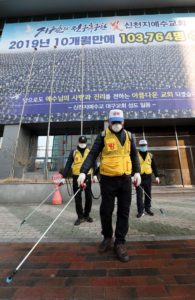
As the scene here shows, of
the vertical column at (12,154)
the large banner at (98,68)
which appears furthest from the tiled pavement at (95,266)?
the large banner at (98,68)

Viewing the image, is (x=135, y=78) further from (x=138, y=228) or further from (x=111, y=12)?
(x=138, y=228)

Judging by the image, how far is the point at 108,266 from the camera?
2.36 m

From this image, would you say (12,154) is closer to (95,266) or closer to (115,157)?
(115,157)

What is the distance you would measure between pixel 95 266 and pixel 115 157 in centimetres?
132

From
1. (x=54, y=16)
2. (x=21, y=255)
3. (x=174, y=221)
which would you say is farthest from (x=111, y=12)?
(x=21, y=255)

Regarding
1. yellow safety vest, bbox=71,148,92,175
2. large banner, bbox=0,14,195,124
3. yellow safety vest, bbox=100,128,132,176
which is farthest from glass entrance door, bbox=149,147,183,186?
yellow safety vest, bbox=100,128,132,176

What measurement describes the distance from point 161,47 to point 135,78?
3.70 m

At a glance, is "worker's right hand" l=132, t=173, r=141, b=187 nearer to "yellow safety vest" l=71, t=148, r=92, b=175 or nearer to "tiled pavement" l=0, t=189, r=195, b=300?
"tiled pavement" l=0, t=189, r=195, b=300

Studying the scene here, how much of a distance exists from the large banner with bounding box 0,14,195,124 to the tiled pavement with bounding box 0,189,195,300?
10.1 m

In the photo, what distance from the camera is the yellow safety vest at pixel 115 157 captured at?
8.91 ft

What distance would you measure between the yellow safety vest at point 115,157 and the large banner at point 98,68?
1034 cm

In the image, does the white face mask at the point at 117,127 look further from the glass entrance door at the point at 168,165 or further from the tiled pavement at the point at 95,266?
the glass entrance door at the point at 168,165

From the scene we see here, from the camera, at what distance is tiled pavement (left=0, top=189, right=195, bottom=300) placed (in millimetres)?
1861

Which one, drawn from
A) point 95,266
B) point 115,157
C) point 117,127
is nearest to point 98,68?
point 117,127
